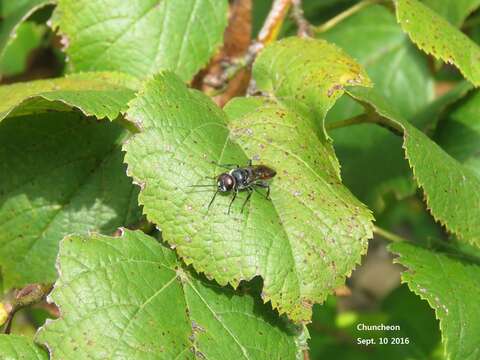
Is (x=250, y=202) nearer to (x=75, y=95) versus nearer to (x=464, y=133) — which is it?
(x=75, y=95)

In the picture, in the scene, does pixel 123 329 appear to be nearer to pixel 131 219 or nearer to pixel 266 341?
pixel 266 341

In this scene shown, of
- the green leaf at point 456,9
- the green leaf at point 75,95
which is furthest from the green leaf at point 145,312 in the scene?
the green leaf at point 456,9

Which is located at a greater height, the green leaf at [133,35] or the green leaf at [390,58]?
the green leaf at [133,35]

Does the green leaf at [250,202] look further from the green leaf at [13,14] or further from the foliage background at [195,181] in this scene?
the green leaf at [13,14]

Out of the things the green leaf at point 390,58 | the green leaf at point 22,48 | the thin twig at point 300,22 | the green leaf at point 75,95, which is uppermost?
the green leaf at point 75,95

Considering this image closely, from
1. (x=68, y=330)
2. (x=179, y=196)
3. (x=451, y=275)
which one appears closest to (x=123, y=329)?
(x=68, y=330)

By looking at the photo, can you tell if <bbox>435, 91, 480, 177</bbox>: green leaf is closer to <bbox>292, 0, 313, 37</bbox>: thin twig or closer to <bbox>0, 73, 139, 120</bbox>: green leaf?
<bbox>292, 0, 313, 37</bbox>: thin twig
